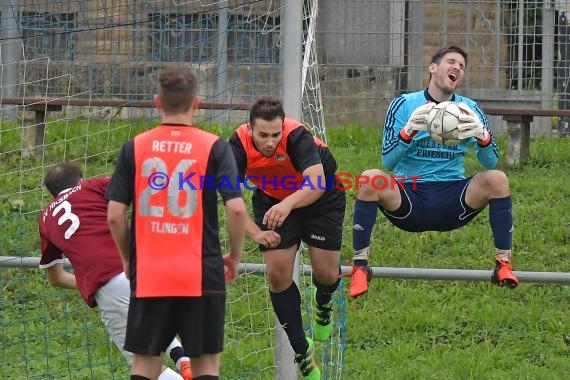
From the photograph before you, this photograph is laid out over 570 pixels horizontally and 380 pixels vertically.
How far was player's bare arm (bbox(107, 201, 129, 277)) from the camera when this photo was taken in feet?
17.8

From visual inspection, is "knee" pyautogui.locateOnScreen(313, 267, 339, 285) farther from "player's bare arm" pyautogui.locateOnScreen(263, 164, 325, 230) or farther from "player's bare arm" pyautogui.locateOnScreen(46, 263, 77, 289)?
→ "player's bare arm" pyautogui.locateOnScreen(46, 263, 77, 289)

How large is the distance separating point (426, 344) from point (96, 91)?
12.1 ft

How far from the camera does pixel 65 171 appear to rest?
6.55m

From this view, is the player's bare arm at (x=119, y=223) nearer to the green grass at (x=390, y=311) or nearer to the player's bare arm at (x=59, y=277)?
the player's bare arm at (x=59, y=277)

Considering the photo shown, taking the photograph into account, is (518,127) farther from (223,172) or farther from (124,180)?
(124,180)

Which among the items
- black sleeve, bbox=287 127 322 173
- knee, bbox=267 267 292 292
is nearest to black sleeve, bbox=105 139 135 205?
black sleeve, bbox=287 127 322 173

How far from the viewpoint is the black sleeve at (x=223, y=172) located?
539 centimetres

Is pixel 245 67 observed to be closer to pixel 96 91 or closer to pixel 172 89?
pixel 172 89

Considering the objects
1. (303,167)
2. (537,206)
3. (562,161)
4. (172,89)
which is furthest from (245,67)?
(562,161)

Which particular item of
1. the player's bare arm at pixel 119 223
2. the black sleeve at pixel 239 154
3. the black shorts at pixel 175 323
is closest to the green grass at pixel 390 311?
the black sleeve at pixel 239 154

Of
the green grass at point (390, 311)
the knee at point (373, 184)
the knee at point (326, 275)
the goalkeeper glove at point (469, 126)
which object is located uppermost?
the goalkeeper glove at point (469, 126)

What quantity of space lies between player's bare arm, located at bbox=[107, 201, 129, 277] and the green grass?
2.92 m

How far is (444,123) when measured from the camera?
21.7 feet

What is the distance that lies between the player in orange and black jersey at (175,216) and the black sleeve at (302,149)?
1217 millimetres
